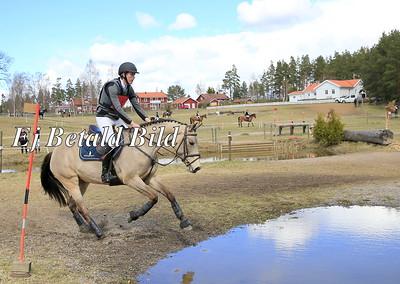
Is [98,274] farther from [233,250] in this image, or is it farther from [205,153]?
[205,153]

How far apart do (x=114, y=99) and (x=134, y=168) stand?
1.22 meters

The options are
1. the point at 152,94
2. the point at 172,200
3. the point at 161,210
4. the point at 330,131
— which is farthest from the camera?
the point at 152,94

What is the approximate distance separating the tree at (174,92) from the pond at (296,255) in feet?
550

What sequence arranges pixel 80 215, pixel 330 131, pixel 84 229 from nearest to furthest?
1. pixel 84 229
2. pixel 80 215
3. pixel 330 131

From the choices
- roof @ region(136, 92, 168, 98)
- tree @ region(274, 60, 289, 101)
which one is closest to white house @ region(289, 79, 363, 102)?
tree @ region(274, 60, 289, 101)

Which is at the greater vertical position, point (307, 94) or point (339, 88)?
point (339, 88)

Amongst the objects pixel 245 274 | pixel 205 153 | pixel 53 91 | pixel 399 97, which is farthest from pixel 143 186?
pixel 53 91

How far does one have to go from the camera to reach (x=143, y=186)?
7.72 meters

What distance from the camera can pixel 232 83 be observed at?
161 meters

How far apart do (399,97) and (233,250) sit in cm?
6231

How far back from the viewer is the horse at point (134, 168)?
306 inches

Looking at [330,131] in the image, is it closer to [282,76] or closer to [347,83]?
[347,83]

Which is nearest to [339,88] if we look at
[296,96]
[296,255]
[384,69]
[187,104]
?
[296,96]

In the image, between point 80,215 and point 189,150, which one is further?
point 80,215
